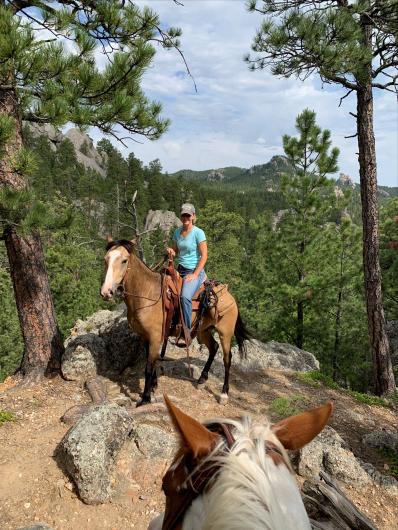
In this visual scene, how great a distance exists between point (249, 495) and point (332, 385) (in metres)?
8.31

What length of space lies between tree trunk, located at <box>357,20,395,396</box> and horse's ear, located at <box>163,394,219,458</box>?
7.54 metres

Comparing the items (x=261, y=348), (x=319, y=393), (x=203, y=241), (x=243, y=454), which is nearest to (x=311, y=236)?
(x=261, y=348)

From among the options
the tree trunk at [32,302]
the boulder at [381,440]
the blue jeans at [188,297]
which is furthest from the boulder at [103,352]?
the boulder at [381,440]

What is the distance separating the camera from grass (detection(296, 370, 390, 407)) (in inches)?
313

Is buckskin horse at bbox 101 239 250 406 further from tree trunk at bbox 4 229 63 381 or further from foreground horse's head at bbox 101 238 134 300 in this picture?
tree trunk at bbox 4 229 63 381

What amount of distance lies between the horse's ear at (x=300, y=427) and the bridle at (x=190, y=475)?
179mm

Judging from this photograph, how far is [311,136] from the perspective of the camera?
12516 mm

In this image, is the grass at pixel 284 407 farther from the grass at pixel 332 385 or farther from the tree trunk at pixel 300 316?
the tree trunk at pixel 300 316

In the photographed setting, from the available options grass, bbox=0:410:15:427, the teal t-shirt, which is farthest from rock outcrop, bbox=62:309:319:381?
the teal t-shirt

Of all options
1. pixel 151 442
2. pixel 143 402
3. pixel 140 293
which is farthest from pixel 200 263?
pixel 151 442

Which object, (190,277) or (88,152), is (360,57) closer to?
(190,277)

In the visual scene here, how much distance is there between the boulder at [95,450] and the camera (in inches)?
158

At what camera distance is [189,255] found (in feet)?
19.8

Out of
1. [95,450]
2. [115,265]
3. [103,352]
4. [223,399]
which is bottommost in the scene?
[223,399]
